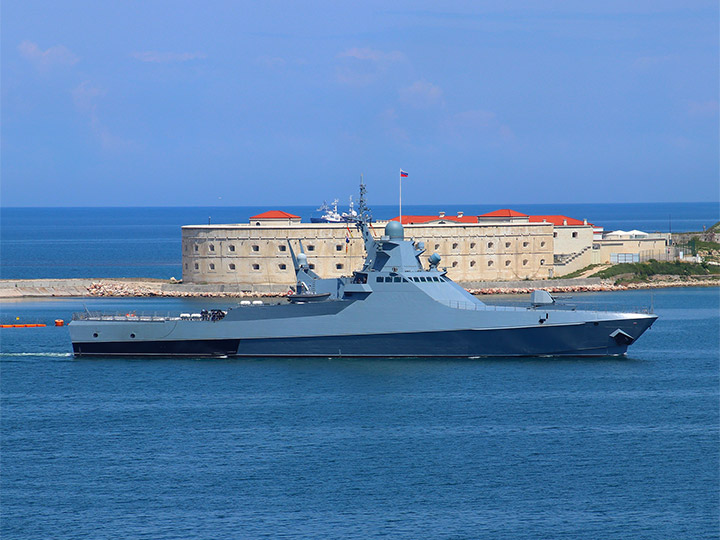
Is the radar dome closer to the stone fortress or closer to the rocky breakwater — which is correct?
the stone fortress

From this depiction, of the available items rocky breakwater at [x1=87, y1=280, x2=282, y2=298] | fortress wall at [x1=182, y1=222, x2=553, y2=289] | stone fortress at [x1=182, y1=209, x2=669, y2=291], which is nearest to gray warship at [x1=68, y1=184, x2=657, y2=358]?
rocky breakwater at [x1=87, y1=280, x2=282, y2=298]

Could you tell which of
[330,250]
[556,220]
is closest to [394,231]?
[330,250]

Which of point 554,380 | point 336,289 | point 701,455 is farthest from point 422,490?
point 336,289

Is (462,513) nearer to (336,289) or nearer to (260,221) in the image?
(336,289)

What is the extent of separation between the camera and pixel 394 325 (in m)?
36.1

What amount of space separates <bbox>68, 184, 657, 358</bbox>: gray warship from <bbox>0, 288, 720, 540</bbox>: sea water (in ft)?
2.22

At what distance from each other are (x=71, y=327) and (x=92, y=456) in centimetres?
1496

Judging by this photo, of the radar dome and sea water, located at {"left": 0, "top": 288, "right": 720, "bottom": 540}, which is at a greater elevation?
the radar dome

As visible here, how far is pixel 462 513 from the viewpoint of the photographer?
66.8 ft

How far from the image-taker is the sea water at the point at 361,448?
2006 centimetres

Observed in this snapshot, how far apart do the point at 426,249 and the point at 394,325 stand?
1351 inches

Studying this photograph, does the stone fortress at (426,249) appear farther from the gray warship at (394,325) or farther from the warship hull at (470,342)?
the warship hull at (470,342)

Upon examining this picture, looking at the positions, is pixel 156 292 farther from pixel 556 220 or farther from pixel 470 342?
pixel 470 342

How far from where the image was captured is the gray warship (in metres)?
35.8
